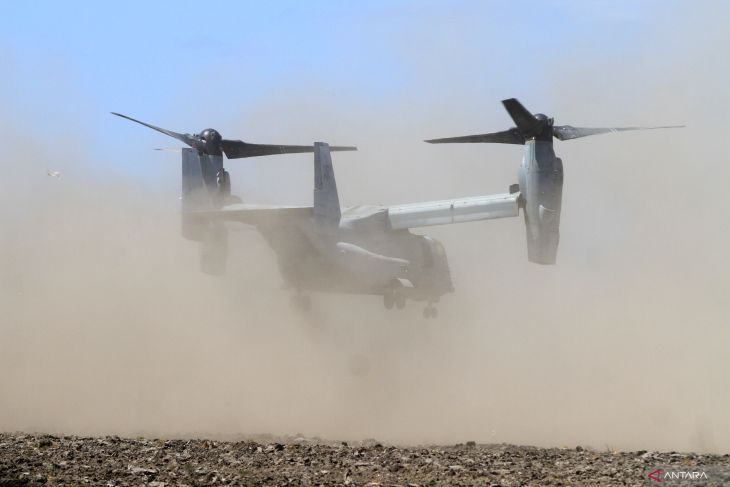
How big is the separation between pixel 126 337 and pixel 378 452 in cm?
1679

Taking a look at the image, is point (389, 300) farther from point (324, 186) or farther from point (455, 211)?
point (324, 186)

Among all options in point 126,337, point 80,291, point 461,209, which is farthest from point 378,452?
point 80,291

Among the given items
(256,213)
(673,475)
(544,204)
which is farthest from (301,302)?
(673,475)

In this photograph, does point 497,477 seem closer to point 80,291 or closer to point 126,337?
point 126,337

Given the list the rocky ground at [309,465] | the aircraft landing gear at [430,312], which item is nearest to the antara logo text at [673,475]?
the rocky ground at [309,465]

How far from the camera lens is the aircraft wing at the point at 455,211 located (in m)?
29.5

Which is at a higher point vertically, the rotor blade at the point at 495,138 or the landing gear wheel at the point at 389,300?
the rotor blade at the point at 495,138

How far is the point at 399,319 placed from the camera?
3494cm

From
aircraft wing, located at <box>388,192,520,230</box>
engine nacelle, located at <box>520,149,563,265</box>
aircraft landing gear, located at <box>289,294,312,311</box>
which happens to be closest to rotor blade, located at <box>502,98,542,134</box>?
engine nacelle, located at <box>520,149,563,265</box>

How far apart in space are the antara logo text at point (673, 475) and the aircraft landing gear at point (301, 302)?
19599 millimetres

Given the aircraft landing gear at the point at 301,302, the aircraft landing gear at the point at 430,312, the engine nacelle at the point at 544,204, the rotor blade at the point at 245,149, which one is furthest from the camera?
the aircraft landing gear at the point at 430,312

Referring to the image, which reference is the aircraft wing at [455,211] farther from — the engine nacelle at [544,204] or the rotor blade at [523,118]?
the rotor blade at [523,118]

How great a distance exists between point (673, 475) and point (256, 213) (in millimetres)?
18791

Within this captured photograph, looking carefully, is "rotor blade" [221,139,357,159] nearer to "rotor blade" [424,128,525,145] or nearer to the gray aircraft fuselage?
the gray aircraft fuselage
